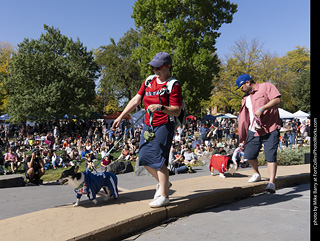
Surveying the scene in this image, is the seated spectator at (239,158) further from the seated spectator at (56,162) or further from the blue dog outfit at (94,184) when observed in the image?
the seated spectator at (56,162)

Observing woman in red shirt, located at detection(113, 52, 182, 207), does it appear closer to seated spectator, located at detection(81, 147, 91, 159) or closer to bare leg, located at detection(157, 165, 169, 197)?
bare leg, located at detection(157, 165, 169, 197)

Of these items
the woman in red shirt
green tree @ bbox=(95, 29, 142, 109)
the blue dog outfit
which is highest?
green tree @ bbox=(95, 29, 142, 109)

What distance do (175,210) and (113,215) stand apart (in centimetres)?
85

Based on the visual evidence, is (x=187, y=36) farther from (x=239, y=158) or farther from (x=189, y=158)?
A: (x=239, y=158)

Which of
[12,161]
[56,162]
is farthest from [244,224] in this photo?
[56,162]

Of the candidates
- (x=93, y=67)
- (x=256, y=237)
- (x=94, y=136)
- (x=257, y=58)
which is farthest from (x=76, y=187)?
(x=93, y=67)

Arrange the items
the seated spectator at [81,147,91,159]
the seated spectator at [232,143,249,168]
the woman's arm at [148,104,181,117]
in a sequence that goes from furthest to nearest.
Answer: the seated spectator at [81,147,91,159], the seated spectator at [232,143,249,168], the woman's arm at [148,104,181,117]

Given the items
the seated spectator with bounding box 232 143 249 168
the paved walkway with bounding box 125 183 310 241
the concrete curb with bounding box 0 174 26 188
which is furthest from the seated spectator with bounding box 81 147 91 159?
the paved walkway with bounding box 125 183 310 241

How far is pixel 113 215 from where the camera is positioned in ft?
11.8

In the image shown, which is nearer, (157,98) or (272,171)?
(157,98)

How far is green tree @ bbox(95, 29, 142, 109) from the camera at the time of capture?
47031mm

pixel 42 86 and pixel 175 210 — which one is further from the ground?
pixel 42 86

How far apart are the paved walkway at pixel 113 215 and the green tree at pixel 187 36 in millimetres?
24001

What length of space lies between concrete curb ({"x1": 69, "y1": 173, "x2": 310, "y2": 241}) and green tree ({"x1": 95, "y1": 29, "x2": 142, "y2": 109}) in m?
42.4
